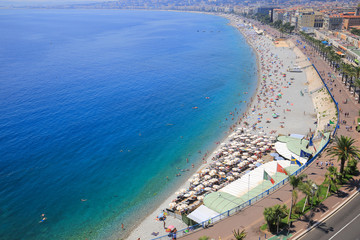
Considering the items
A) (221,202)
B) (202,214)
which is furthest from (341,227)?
(202,214)

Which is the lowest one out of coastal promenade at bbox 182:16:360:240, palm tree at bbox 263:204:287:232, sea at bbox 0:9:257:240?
sea at bbox 0:9:257:240

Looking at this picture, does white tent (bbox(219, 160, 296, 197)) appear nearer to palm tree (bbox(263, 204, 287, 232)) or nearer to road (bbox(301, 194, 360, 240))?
palm tree (bbox(263, 204, 287, 232))

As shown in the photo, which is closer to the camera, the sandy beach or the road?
the road

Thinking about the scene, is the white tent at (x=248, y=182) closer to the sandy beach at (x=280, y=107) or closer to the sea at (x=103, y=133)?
the sandy beach at (x=280, y=107)

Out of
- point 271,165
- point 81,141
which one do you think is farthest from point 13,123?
point 271,165

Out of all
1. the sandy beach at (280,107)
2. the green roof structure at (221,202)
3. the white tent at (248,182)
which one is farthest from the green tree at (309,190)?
the sandy beach at (280,107)

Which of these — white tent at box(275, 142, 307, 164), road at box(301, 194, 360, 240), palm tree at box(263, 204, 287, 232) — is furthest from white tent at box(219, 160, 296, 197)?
road at box(301, 194, 360, 240)

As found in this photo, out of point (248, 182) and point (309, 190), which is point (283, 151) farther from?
point (309, 190)
